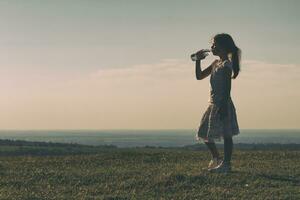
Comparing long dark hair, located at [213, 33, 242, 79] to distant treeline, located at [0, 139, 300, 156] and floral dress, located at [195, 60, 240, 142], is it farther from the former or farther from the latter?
distant treeline, located at [0, 139, 300, 156]

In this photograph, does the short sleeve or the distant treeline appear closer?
the short sleeve

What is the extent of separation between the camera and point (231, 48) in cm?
1417

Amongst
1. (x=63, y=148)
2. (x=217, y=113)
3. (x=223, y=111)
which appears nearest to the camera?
(x=223, y=111)

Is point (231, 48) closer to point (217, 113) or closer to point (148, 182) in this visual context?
point (217, 113)

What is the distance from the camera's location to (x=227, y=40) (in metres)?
14.1

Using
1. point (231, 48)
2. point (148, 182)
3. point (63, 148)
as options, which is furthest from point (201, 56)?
point (63, 148)

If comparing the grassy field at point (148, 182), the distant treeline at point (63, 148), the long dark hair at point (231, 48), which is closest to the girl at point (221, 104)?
the long dark hair at point (231, 48)

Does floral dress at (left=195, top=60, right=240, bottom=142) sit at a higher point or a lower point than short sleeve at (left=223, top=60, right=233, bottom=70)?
lower

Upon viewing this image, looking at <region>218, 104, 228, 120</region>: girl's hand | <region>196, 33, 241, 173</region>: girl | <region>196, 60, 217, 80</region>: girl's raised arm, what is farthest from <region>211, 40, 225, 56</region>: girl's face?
<region>218, 104, 228, 120</region>: girl's hand

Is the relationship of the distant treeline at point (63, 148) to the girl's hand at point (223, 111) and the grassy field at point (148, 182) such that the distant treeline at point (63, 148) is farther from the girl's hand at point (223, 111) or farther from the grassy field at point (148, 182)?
the girl's hand at point (223, 111)

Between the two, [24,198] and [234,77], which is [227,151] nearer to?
[234,77]

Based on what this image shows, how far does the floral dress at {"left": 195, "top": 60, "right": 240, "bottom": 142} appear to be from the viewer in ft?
45.4

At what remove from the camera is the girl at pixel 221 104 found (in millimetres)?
13809

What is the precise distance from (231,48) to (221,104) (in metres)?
1.51
